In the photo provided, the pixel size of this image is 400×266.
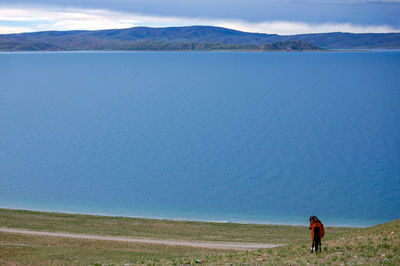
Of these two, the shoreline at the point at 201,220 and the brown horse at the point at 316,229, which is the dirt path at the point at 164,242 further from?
A: the brown horse at the point at 316,229

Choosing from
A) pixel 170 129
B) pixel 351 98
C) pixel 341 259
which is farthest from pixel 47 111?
pixel 341 259

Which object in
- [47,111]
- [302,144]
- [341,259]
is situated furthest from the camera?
[47,111]

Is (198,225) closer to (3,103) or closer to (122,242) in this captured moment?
(122,242)

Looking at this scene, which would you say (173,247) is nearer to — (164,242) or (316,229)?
(164,242)

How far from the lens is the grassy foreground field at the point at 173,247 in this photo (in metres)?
13.7

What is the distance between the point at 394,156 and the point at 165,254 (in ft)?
90.2

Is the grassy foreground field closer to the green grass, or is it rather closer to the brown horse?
the green grass

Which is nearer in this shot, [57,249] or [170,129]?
[57,249]

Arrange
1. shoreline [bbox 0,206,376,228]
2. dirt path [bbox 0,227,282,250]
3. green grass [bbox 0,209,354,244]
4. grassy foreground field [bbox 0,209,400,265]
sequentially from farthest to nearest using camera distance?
shoreline [bbox 0,206,376,228] → green grass [bbox 0,209,354,244] → dirt path [bbox 0,227,282,250] → grassy foreground field [bbox 0,209,400,265]

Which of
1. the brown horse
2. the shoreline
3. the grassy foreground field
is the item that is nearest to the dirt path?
the grassy foreground field

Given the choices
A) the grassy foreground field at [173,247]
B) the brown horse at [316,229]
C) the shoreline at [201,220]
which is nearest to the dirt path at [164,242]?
the grassy foreground field at [173,247]

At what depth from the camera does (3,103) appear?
7325 centimetres

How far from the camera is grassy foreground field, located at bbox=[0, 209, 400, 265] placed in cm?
1374

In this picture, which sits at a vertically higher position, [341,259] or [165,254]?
[341,259]
